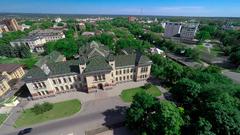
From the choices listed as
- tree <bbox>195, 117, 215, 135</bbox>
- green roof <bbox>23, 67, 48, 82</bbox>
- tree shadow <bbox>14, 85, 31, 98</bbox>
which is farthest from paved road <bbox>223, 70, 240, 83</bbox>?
tree shadow <bbox>14, 85, 31, 98</bbox>

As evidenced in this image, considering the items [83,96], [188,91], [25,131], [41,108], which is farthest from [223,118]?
[41,108]

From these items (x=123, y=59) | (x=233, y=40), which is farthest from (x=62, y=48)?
(x=233, y=40)

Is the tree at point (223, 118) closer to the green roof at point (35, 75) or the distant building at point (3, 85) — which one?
the green roof at point (35, 75)

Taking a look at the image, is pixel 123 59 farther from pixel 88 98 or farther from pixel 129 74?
pixel 88 98

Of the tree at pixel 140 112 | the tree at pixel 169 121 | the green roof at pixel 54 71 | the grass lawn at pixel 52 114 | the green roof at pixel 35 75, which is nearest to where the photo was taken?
the tree at pixel 169 121

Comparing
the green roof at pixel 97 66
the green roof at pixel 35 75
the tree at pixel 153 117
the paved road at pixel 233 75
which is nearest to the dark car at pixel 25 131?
the green roof at pixel 35 75

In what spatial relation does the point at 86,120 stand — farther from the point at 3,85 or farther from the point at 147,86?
the point at 3,85

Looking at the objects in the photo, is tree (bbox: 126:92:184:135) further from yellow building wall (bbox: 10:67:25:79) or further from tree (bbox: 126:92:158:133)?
yellow building wall (bbox: 10:67:25:79)
